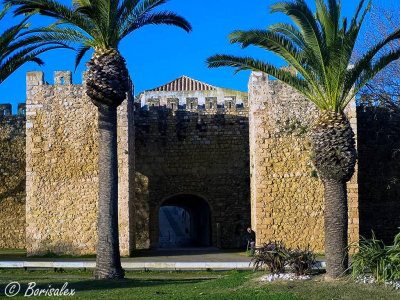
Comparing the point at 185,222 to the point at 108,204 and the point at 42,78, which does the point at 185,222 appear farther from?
the point at 108,204

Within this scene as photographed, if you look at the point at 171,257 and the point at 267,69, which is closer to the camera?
the point at 267,69

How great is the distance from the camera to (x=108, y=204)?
40.9 feet

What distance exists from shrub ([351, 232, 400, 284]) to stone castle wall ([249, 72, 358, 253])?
7014mm

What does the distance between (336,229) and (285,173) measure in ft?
23.4

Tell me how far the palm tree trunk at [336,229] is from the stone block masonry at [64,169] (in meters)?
8.71

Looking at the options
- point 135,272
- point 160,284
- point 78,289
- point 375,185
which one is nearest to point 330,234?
point 160,284

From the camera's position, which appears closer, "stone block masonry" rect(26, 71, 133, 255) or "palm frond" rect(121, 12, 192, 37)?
"palm frond" rect(121, 12, 192, 37)

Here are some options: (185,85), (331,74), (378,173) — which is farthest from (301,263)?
(185,85)

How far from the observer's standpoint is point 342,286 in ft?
32.6

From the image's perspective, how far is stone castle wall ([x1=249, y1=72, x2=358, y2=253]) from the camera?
57.1 ft

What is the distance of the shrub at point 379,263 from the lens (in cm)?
971

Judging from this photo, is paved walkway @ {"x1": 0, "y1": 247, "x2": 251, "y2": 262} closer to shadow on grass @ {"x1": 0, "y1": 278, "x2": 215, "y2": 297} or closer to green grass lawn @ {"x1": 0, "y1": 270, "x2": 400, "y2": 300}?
green grass lawn @ {"x1": 0, "y1": 270, "x2": 400, "y2": 300}

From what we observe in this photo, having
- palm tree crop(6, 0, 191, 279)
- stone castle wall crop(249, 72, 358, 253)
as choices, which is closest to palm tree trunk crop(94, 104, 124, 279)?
palm tree crop(6, 0, 191, 279)

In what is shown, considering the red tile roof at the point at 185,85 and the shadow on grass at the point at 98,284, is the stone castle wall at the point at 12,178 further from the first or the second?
the red tile roof at the point at 185,85
